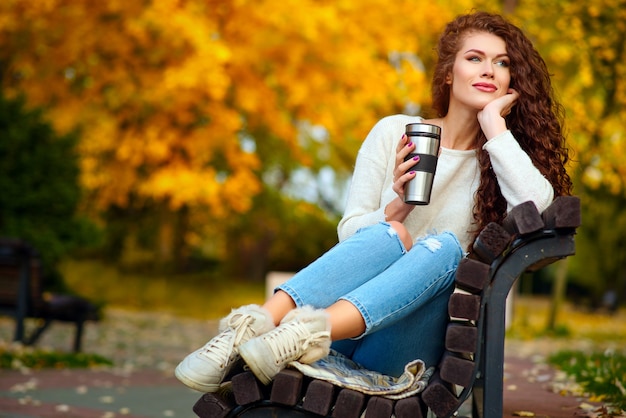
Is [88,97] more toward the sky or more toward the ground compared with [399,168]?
more toward the sky

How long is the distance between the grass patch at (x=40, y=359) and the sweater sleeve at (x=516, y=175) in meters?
5.29

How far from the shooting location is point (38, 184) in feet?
39.4

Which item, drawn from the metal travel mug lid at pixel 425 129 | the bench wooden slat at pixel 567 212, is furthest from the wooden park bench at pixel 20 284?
the bench wooden slat at pixel 567 212

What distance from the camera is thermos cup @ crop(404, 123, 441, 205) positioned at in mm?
2723

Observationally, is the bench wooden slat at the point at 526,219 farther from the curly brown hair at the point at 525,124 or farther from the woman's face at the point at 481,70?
the woman's face at the point at 481,70

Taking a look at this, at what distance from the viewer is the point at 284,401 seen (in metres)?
2.40

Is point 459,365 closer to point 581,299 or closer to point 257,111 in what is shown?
point 257,111

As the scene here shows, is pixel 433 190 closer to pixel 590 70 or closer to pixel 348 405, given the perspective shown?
pixel 348 405

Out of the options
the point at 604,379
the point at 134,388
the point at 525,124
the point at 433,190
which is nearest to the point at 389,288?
the point at 433,190

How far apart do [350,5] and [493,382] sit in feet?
31.7

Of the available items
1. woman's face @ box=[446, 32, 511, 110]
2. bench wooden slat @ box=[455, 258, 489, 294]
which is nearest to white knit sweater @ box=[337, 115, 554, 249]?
woman's face @ box=[446, 32, 511, 110]

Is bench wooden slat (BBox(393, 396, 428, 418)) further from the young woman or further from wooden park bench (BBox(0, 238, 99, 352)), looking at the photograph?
wooden park bench (BBox(0, 238, 99, 352))

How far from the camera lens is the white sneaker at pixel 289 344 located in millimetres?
2369

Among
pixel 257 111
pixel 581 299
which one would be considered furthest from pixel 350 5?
pixel 581 299
